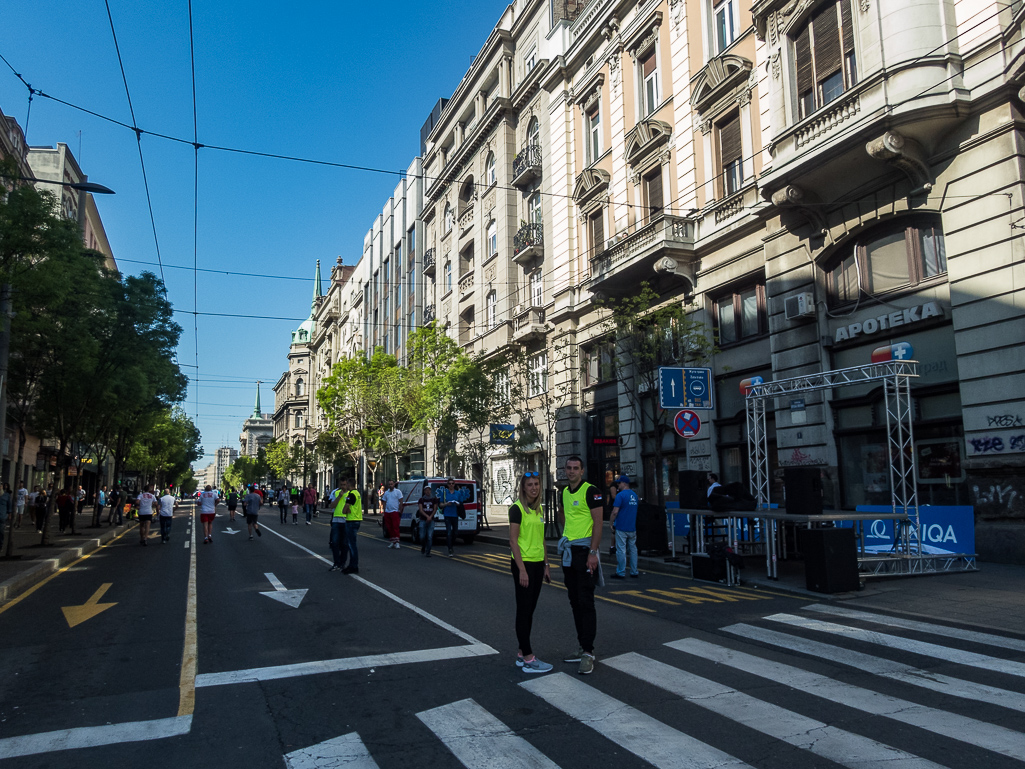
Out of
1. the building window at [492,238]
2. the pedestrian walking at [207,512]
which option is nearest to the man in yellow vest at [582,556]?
the pedestrian walking at [207,512]

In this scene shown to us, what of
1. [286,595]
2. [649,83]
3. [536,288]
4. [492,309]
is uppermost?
[649,83]

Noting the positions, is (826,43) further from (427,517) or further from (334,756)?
(334,756)

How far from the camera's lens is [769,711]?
17.3ft

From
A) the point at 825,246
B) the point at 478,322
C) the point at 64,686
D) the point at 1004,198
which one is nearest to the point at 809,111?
the point at 825,246

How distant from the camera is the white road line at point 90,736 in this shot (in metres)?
4.73

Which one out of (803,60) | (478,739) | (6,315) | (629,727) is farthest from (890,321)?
(6,315)

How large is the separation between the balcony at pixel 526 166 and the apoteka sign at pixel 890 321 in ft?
61.9

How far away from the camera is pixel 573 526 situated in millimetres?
6742

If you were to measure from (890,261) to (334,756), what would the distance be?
15798mm

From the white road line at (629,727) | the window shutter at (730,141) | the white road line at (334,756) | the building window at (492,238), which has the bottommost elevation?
the white road line at (629,727)

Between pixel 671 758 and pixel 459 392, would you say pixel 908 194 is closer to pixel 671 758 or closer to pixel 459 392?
pixel 671 758

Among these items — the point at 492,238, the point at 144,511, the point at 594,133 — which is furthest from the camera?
the point at 492,238

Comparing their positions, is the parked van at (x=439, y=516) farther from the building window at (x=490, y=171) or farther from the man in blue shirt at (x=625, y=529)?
the building window at (x=490, y=171)

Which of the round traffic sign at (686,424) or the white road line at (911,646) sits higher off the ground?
the round traffic sign at (686,424)
